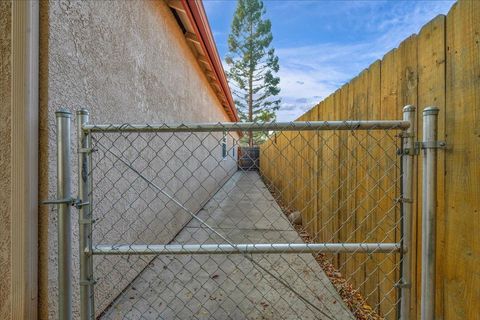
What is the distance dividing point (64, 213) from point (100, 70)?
142 cm

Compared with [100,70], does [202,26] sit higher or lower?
Answer: higher

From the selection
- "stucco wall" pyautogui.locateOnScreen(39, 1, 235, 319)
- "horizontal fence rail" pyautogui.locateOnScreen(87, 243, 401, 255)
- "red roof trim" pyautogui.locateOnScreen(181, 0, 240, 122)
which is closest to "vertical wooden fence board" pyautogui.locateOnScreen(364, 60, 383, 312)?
"horizontal fence rail" pyautogui.locateOnScreen(87, 243, 401, 255)

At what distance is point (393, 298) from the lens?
6.23 ft

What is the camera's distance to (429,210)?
1261 mm

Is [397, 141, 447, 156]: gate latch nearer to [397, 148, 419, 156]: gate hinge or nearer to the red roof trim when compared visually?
[397, 148, 419, 156]: gate hinge

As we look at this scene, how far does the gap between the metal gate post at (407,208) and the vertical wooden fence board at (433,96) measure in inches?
10.8

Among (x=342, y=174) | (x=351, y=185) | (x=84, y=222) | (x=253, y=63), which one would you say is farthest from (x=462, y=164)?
(x=253, y=63)

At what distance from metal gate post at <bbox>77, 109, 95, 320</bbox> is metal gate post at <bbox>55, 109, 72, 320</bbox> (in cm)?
5

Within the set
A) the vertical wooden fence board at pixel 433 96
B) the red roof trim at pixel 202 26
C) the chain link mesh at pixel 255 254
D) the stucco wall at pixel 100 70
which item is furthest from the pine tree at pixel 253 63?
the vertical wooden fence board at pixel 433 96

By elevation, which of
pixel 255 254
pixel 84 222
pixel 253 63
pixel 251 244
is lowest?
pixel 255 254

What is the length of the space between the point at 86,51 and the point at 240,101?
82.1 ft

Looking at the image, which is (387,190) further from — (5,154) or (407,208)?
(5,154)

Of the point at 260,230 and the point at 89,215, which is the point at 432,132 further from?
the point at 260,230

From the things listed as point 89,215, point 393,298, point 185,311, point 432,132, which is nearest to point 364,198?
point 393,298
